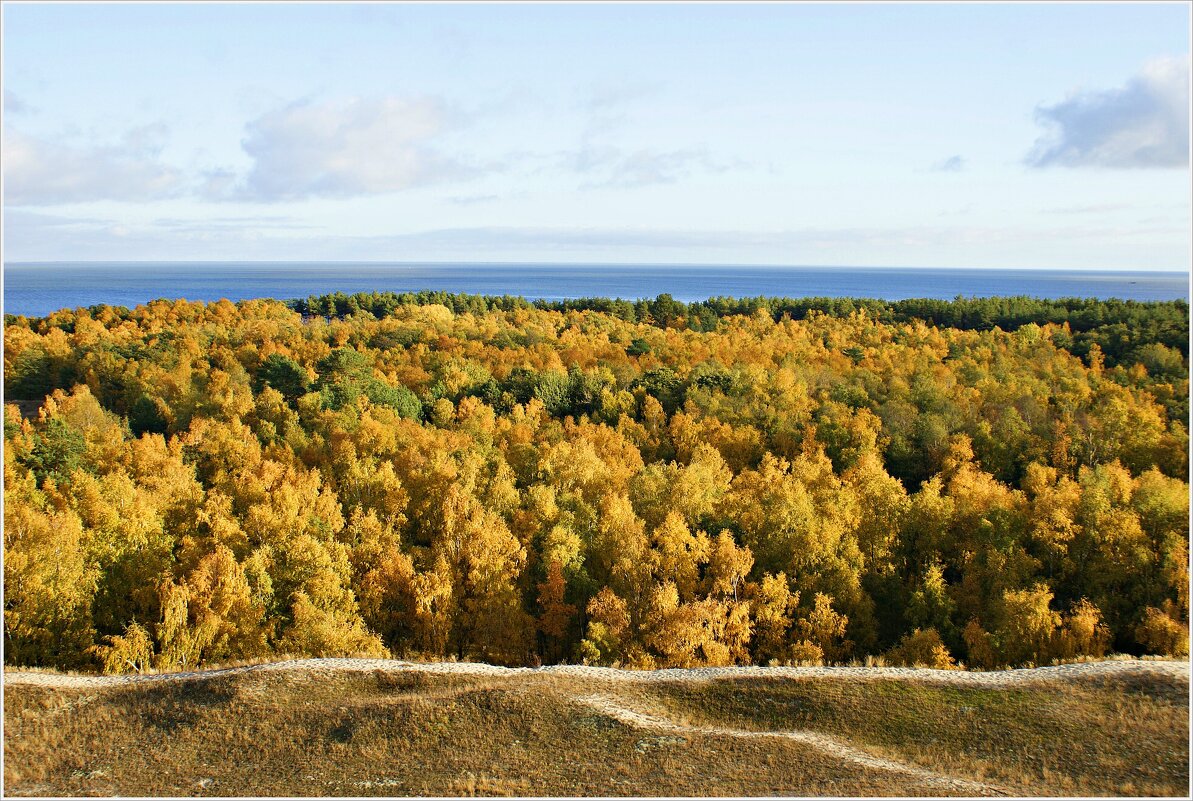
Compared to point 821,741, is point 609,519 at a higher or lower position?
higher

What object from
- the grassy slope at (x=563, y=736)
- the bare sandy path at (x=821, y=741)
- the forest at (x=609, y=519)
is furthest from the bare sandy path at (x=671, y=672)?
the forest at (x=609, y=519)

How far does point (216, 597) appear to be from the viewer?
105ft

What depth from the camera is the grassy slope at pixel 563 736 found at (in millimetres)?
19672

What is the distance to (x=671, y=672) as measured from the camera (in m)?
27.1

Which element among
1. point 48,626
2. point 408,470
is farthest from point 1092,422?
point 48,626

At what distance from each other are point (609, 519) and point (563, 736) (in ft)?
57.9

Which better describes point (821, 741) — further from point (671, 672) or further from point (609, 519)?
point (609, 519)

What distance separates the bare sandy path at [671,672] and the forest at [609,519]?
3.28m

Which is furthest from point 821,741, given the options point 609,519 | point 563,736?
point 609,519

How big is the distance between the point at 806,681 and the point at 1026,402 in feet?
142

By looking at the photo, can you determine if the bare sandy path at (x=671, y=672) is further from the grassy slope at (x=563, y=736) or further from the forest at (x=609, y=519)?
the forest at (x=609, y=519)

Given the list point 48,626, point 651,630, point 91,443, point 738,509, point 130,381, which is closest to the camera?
point 48,626

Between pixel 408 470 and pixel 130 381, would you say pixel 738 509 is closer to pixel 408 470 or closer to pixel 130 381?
pixel 408 470

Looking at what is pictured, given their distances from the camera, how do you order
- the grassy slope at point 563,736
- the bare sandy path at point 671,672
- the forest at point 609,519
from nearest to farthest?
the grassy slope at point 563,736
the bare sandy path at point 671,672
the forest at point 609,519
